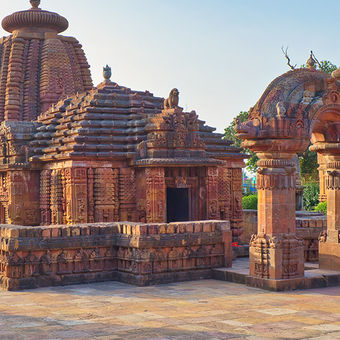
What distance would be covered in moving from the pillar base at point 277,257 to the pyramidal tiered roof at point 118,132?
634 cm

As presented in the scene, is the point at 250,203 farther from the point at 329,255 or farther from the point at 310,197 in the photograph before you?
the point at 329,255

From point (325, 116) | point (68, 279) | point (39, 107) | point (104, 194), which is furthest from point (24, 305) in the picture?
point (39, 107)

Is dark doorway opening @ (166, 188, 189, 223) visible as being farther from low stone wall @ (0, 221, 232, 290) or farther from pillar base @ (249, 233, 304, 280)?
pillar base @ (249, 233, 304, 280)

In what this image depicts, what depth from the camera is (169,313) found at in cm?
987

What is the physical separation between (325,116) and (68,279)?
5.88 m

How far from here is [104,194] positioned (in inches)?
728

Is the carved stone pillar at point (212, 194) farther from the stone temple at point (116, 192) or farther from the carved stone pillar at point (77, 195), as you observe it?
the carved stone pillar at point (77, 195)

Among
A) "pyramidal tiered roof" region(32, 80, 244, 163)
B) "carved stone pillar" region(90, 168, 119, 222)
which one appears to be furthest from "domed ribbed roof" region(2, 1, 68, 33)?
"carved stone pillar" region(90, 168, 119, 222)

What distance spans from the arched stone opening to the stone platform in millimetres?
133

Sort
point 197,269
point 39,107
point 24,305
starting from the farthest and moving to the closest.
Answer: point 39,107
point 197,269
point 24,305

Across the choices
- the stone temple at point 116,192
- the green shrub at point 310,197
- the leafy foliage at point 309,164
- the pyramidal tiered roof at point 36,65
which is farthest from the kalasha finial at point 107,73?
the leafy foliage at point 309,164

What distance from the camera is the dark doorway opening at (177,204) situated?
19141 mm

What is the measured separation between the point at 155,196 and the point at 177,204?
1.66 m

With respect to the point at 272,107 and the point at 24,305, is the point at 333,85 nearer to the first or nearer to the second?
the point at 272,107
